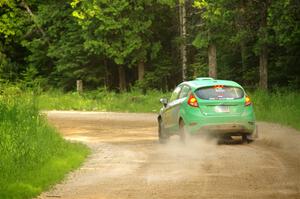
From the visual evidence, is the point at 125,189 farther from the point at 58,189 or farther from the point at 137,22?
the point at 137,22

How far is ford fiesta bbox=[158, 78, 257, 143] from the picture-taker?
18.8 meters

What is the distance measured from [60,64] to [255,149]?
33187 mm

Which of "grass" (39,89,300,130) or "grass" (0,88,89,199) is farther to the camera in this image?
"grass" (39,89,300,130)

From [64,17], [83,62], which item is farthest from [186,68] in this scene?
[64,17]

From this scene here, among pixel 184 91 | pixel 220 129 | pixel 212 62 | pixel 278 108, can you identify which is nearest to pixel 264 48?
pixel 212 62

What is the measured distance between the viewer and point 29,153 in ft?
47.0

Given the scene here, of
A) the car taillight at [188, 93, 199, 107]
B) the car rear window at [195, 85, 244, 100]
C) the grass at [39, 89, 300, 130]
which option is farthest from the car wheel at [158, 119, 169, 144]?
the grass at [39, 89, 300, 130]

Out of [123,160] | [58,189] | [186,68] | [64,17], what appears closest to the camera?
[58,189]

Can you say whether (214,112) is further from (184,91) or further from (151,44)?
(151,44)

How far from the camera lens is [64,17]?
52000 millimetres

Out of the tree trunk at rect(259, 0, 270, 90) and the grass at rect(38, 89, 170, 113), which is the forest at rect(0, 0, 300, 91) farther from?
the grass at rect(38, 89, 170, 113)

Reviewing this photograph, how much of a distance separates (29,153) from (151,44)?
113 feet

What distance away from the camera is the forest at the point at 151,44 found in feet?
121

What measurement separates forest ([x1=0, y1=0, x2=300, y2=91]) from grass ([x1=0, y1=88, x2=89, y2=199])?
15730 millimetres
